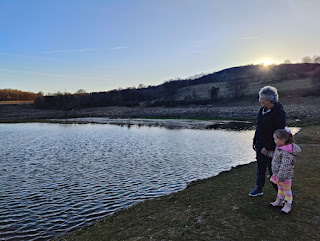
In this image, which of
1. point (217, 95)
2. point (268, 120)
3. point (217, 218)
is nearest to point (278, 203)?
point (217, 218)

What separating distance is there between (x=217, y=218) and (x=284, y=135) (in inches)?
108

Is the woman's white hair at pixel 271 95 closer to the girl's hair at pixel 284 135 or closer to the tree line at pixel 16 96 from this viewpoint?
the girl's hair at pixel 284 135

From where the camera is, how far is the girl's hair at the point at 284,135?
5.62 metres

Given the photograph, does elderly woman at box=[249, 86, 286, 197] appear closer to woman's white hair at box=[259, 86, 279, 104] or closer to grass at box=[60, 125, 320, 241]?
woman's white hair at box=[259, 86, 279, 104]

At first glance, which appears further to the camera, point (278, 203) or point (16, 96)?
point (16, 96)

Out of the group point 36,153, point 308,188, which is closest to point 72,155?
point 36,153

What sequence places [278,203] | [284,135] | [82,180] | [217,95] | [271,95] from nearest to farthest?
[284,135] < [271,95] < [278,203] < [82,180] < [217,95]

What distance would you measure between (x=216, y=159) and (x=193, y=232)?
12457mm

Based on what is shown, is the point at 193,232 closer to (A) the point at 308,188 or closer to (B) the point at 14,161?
(A) the point at 308,188

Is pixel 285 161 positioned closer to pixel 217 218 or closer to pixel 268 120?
pixel 268 120

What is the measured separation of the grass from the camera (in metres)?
5.21

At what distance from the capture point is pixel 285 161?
5707 millimetres

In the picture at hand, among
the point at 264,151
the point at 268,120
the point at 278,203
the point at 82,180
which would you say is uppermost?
the point at 268,120

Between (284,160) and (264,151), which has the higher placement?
(264,151)
